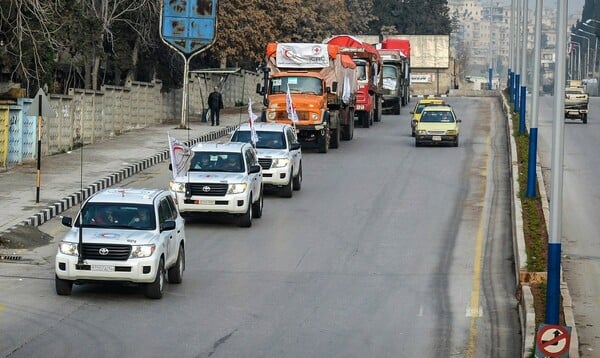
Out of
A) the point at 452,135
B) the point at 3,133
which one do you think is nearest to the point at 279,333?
the point at 3,133

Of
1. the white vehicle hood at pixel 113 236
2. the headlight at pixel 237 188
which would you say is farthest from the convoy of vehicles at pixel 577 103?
the white vehicle hood at pixel 113 236

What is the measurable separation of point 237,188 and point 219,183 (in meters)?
0.39

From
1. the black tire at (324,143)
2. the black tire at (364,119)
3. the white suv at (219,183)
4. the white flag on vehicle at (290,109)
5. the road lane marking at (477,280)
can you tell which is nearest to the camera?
the road lane marking at (477,280)

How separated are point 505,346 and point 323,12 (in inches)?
3487

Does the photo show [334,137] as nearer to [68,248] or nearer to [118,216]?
[118,216]

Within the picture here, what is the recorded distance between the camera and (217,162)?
27.7 meters

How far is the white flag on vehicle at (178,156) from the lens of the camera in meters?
24.9

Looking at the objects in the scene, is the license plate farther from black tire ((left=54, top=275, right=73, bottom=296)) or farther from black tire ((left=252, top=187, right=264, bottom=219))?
black tire ((left=252, top=187, right=264, bottom=219))

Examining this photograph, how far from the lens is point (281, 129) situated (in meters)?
33.1

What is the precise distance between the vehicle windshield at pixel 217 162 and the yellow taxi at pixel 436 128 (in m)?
20.6

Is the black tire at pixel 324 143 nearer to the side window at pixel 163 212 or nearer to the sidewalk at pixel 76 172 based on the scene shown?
the sidewalk at pixel 76 172

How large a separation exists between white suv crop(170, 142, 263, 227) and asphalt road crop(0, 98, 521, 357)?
1.79 ft

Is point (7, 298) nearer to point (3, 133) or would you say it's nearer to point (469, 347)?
point (469, 347)

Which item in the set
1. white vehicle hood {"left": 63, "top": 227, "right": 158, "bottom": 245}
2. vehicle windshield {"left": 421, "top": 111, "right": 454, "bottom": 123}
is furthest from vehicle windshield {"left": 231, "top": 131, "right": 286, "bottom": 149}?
vehicle windshield {"left": 421, "top": 111, "right": 454, "bottom": 123}
